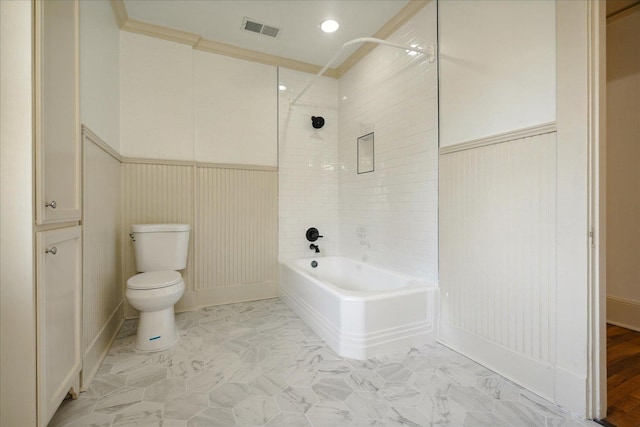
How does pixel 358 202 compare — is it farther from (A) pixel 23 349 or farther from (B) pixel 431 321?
(A) pixel 23 349

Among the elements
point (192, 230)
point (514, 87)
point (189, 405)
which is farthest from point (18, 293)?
point (514, 87)

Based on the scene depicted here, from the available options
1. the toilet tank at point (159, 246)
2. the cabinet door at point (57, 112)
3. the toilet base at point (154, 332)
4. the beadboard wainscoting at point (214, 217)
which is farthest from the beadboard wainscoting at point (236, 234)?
the cabinet door at point (57, 112)

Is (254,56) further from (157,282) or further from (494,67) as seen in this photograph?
(157,282)

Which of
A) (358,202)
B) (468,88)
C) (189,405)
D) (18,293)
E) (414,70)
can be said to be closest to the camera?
(18,293)

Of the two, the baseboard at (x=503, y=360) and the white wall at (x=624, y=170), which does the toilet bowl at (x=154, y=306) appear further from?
the white wall at (x=624, y=170)

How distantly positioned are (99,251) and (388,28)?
2921mm

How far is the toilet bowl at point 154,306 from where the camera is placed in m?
1.95

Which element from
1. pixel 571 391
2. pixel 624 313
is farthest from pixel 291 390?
pixel 624 313

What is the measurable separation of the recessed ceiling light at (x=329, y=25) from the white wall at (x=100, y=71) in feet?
5.53

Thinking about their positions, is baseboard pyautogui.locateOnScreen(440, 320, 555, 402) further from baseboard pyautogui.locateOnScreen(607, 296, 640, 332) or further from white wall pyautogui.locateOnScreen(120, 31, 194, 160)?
white wall pyautogui.locateOnScreen(120, 31, 194, 160)

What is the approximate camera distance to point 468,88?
6.29 ft

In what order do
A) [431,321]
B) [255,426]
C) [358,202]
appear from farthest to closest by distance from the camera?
1. [358,202]
2. [431,321]
3. [255,426]

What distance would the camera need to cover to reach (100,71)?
6.49 feet

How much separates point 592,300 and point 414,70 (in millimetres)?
1941
